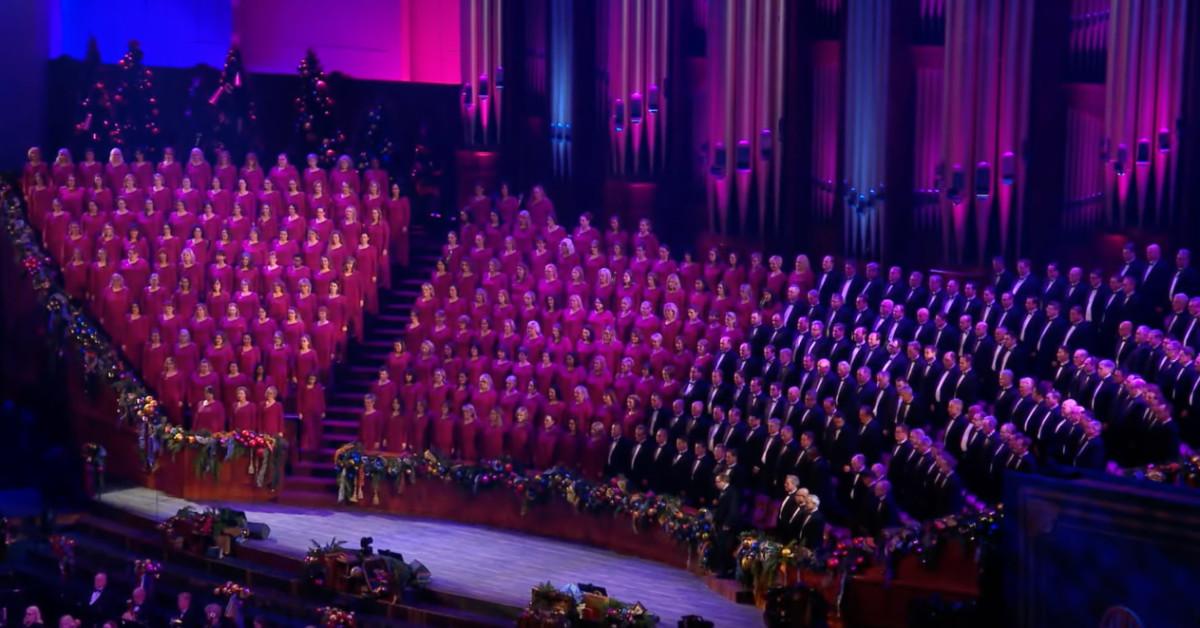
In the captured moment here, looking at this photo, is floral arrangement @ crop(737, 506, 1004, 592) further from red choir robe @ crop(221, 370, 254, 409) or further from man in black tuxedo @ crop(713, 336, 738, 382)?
red choir robe @ crop(221, 370, 254, 409)

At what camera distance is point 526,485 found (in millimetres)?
12680

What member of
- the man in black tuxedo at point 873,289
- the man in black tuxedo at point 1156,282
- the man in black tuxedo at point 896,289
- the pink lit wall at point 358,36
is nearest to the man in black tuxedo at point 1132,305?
the man in black tuxedo at point 1156,282

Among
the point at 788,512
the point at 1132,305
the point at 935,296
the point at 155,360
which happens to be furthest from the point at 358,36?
the point at 1132,305

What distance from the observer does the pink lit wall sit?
59.8ft

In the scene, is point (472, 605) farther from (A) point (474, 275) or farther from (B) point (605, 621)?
(A) point (474, 275)

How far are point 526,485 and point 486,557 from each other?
798 mm

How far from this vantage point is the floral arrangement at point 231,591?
1119 cm

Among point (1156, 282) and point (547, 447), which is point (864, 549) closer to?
point (1156, 282)

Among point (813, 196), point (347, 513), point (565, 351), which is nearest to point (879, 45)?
point (813, 196)

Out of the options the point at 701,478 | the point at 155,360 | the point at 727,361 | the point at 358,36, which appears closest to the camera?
the point at 701,478

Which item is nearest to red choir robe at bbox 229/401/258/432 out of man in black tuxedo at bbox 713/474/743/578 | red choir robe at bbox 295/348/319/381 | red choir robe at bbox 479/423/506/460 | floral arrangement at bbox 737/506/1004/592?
red choir robe at bbox 295/348/319/381

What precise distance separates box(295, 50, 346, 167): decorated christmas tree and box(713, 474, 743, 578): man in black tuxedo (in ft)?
21.5

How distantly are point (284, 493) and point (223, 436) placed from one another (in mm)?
675

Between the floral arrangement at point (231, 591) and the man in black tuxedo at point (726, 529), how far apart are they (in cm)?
309
